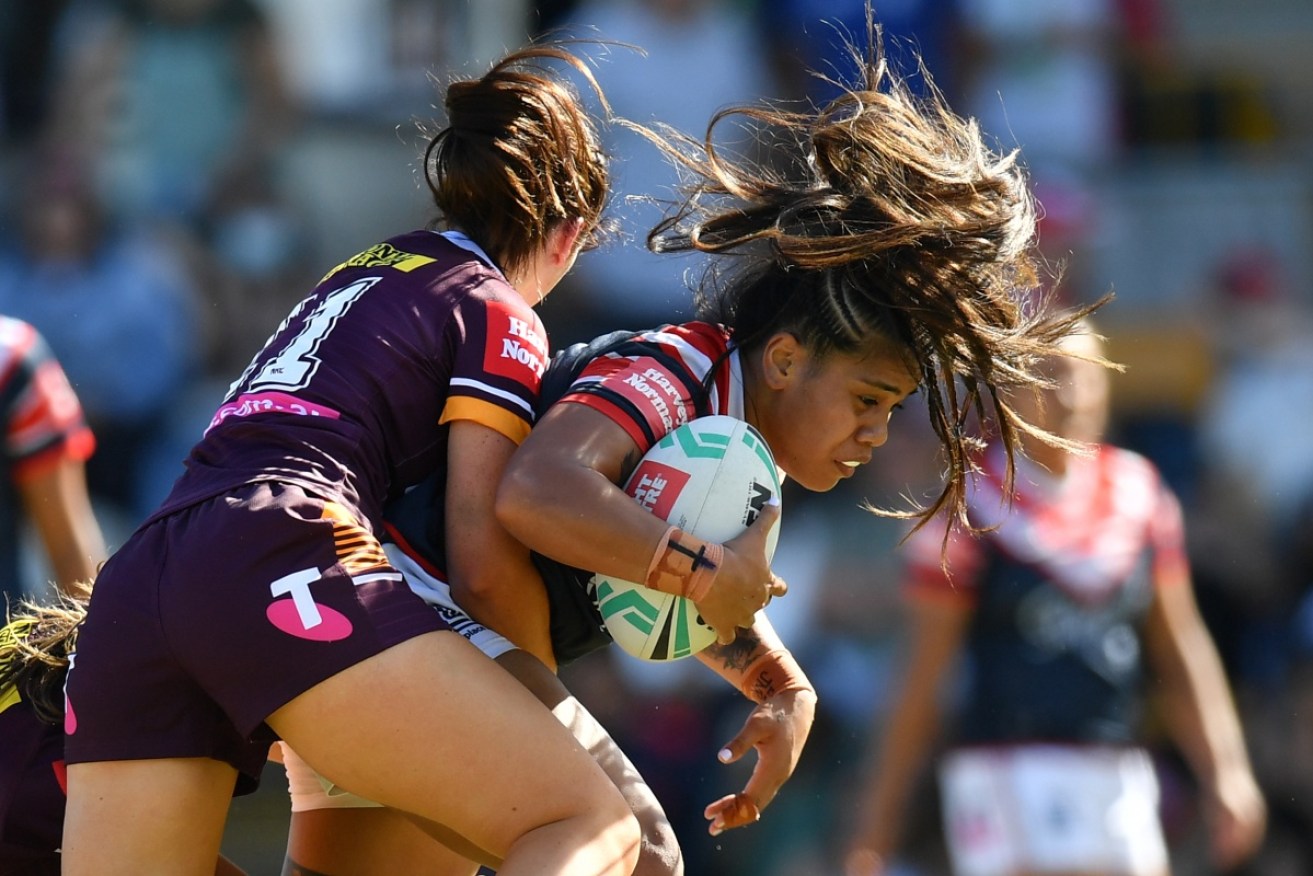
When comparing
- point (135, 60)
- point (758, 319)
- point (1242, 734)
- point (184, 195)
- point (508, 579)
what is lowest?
point (1242, 734)

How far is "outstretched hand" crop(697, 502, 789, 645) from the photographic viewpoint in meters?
3.29

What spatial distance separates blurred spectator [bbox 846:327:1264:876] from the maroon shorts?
3083 millimetres

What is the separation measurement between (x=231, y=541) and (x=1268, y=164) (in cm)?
822

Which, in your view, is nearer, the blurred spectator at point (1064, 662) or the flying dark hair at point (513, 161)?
the flying dark hair at point (513, 161)

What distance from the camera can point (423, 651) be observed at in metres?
3.10

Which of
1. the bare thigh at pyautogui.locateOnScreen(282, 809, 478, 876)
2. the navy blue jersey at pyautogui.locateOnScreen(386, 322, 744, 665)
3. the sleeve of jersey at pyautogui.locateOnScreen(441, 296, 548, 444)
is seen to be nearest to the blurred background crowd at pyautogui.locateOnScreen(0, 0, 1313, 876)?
the bare thigh at pyautogui.locateOnScreen(282, 809, 478, 876)

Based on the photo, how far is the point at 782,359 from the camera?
365 cm

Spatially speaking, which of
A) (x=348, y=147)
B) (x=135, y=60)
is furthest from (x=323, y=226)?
(x=135, y=60)

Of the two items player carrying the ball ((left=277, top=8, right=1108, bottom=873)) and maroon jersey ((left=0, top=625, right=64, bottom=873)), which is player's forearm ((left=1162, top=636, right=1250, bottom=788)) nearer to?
player carrying the ball ((left=277, top=8, right=1108, bottom=873))

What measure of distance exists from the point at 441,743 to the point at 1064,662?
331cm

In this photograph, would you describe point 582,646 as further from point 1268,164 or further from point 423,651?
point 1268,164

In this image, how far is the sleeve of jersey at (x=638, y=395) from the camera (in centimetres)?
339

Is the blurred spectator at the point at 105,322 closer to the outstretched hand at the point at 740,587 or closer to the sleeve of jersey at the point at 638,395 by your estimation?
the sleeve of jersey at the point at 638,395

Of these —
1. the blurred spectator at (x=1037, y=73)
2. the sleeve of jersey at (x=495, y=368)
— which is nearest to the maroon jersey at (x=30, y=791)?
the sleeve of jersey at (x=495, y=368)
